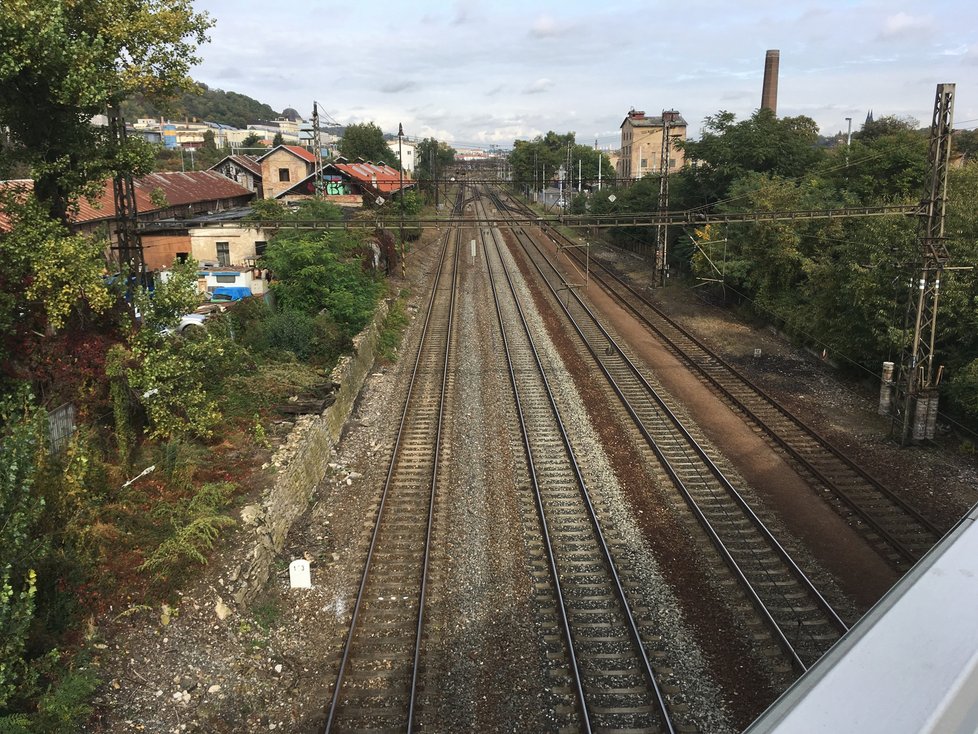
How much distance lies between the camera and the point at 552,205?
7769 centimetres

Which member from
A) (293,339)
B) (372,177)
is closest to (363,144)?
(372,177)

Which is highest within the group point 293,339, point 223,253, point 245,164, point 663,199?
point 245,164

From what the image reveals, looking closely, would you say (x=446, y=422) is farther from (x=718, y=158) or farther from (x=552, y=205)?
(x=552, y=205)

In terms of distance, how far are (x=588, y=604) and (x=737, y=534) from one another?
3199mm

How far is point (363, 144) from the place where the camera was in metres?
88.1

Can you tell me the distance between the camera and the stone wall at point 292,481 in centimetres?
1012

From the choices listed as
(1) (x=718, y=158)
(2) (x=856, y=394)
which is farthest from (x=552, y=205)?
(2) (x=856, y=394)

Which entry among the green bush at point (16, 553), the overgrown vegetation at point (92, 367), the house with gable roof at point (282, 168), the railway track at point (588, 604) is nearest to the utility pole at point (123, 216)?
the overgrown vegetation at point (92, 367)

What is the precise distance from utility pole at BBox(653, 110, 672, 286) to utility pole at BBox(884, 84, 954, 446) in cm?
1411

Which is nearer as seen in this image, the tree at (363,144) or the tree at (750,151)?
the tree at (750,151)

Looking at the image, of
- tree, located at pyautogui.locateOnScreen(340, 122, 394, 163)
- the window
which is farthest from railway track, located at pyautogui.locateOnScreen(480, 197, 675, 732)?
tree, located at pyautogui.locateOnScreen(340, 122, 394, 163)

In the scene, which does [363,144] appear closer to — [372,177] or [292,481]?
[372,177]

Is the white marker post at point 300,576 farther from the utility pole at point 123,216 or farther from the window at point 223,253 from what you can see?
the window at point 223,253

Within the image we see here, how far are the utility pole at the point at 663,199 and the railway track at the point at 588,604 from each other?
17.1 metres
